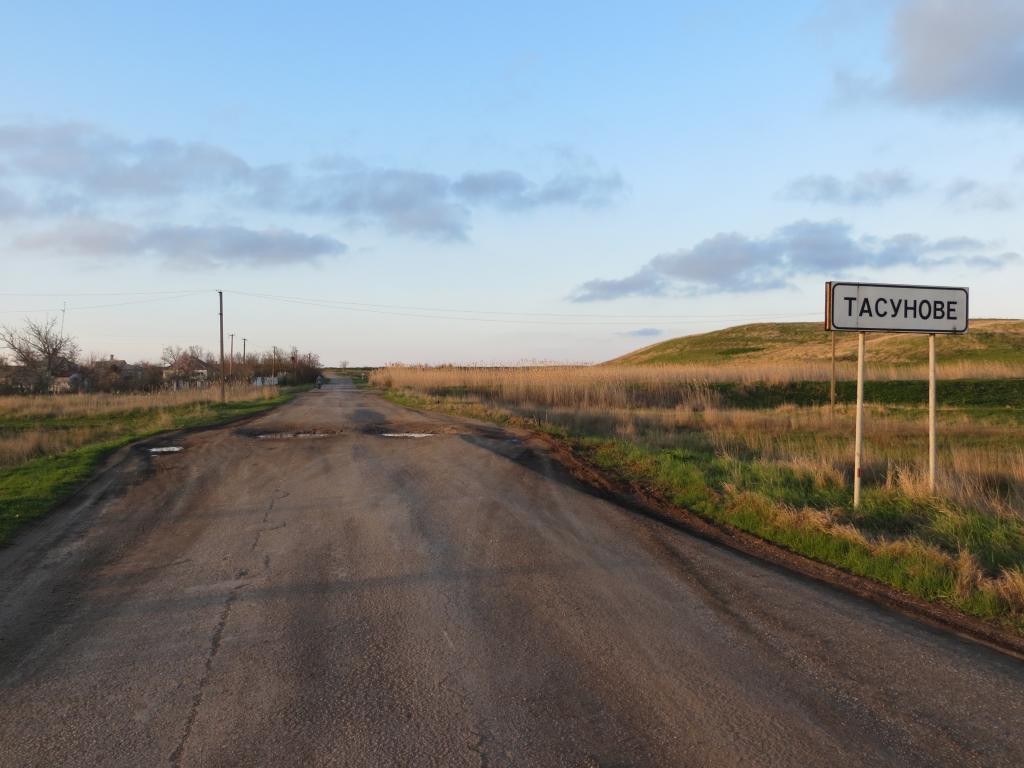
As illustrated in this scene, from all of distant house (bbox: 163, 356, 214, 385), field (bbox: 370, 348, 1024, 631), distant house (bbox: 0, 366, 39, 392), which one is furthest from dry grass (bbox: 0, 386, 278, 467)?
distant house (bbox: 163, 356, 214, 385)

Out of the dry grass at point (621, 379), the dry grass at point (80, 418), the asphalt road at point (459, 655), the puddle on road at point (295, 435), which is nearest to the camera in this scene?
the asphalt road at point (459, 655)

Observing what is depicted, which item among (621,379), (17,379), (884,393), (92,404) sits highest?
(17,379)

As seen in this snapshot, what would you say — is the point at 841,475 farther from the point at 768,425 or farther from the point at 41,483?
the point at 768,425

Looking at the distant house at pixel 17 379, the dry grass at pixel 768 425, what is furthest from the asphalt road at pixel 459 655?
the distant house at pixel 17 379

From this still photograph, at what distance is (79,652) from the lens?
4891 mm

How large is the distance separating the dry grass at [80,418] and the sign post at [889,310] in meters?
16.3

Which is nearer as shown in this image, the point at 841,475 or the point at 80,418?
the point at 841,475

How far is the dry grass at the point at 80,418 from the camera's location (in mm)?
19953

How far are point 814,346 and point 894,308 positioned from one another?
245ft

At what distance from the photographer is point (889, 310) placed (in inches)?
346

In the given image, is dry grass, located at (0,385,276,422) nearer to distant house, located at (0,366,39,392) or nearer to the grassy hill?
distant house, located at (0,366,39,392)

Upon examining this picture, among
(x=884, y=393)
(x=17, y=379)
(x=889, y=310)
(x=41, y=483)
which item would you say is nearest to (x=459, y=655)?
(x=889, y=310)

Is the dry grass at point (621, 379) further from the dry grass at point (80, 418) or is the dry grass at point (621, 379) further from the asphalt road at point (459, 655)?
the asphalt road at point (459, 655)

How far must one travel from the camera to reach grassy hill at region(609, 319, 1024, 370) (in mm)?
60069
